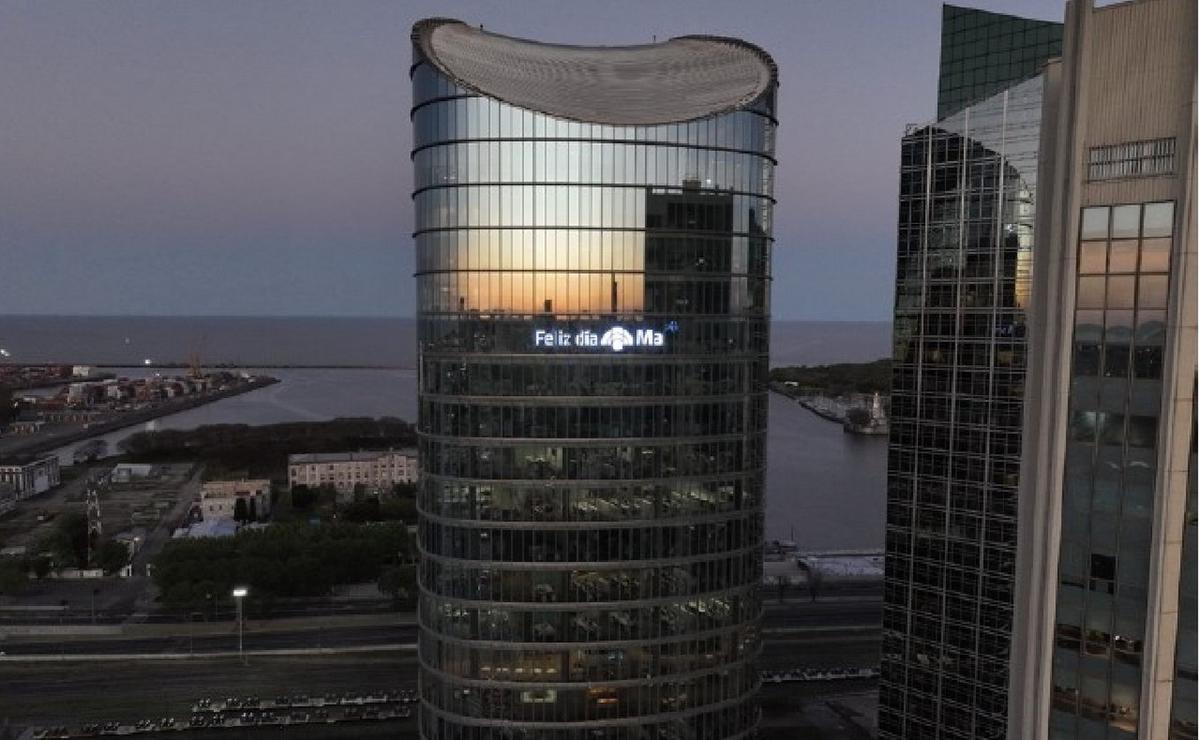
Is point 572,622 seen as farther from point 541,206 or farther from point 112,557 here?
point 112,557

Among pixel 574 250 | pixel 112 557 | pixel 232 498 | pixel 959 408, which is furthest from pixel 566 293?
pixel 232 498

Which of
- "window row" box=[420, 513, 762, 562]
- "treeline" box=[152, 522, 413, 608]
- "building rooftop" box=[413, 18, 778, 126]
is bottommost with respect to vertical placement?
"treeline" box=[152, 522, 413, 608]

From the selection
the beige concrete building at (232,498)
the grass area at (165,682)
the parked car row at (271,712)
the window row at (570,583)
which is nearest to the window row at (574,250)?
the window row at (570,583)

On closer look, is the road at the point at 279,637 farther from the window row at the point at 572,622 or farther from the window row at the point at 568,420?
the window row at the point at 568,420

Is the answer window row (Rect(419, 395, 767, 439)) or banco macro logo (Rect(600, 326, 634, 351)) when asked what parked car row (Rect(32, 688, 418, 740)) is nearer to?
window row (Rect(419, 395, 767, 439))

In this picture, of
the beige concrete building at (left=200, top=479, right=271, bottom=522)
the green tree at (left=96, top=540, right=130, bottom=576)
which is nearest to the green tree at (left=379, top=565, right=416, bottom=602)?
the green tree at (left=96, top=540, right=130, bottom=576)

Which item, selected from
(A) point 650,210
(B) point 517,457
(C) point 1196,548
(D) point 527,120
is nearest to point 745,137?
(A) point 650,210

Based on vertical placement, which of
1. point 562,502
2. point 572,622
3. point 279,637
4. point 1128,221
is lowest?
point 279,637
